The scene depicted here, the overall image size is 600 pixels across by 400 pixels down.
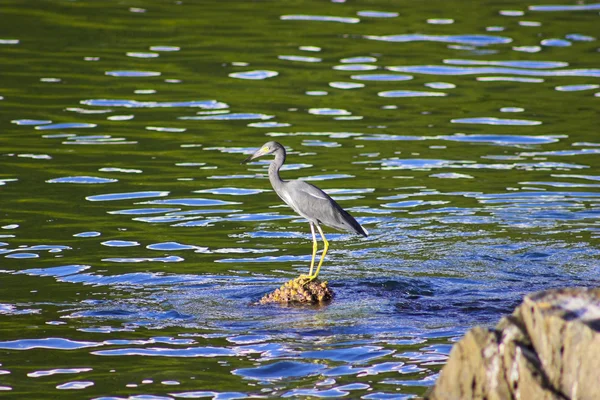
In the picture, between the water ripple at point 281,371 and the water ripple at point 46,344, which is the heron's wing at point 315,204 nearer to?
the water ripple at point 281,371

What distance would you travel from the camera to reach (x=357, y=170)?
1370cm

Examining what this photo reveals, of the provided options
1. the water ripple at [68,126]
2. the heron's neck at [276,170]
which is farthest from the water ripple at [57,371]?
the water ripple at [68,126]

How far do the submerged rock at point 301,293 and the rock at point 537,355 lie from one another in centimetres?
343

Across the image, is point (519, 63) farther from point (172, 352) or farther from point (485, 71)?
point (172, 352)

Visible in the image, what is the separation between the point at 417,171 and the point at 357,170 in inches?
30.5

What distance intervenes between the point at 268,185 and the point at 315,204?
439cm

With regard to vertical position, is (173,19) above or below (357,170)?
above

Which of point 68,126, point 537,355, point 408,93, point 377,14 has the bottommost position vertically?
point 408,93

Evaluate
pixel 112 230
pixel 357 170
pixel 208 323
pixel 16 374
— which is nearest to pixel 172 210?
pixel 112 230

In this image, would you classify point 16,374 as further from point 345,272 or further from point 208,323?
point 345,272

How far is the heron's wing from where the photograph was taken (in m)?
9.19

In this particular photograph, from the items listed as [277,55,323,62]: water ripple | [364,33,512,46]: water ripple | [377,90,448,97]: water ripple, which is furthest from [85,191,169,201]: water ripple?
[364,33,512,46]: water ripple

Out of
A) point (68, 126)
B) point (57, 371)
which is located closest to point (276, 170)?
point (57, 371)

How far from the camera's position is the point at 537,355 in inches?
204
